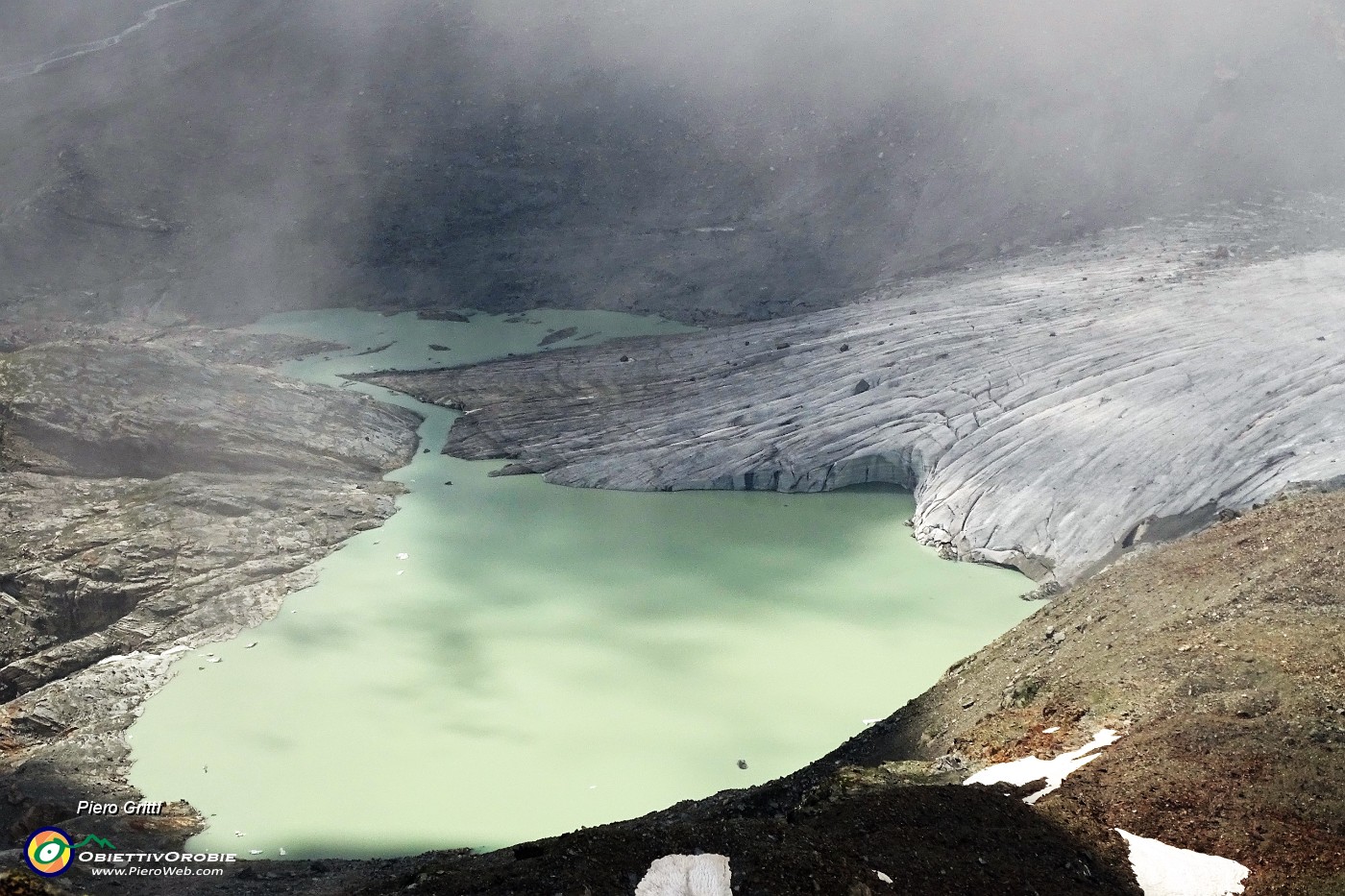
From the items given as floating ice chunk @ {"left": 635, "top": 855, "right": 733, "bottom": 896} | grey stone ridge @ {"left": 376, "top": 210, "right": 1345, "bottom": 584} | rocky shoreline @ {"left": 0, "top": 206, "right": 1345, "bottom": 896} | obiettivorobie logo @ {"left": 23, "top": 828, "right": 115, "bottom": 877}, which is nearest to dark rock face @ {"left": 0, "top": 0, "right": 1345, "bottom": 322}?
grey stone ridge @ {"left": 376, "top": 210, "right": 1345, "bottom": 584}

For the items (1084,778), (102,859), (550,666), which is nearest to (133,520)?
(550,666)

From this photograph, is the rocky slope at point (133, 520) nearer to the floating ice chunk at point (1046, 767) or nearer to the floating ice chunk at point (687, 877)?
the floating ice chunk at point (687, 877)

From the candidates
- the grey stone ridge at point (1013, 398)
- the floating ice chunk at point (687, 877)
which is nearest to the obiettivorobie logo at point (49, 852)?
the floating ice chunk at point (687, 877)

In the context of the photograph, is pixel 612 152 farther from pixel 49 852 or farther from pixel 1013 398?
pixel 49 852

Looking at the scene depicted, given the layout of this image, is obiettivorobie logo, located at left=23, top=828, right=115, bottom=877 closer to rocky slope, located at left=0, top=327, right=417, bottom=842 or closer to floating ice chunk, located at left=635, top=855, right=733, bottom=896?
rocky slope, located at left=0, top=327, right=417, bottom=842

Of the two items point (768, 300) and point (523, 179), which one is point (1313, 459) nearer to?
point (768, 300)
